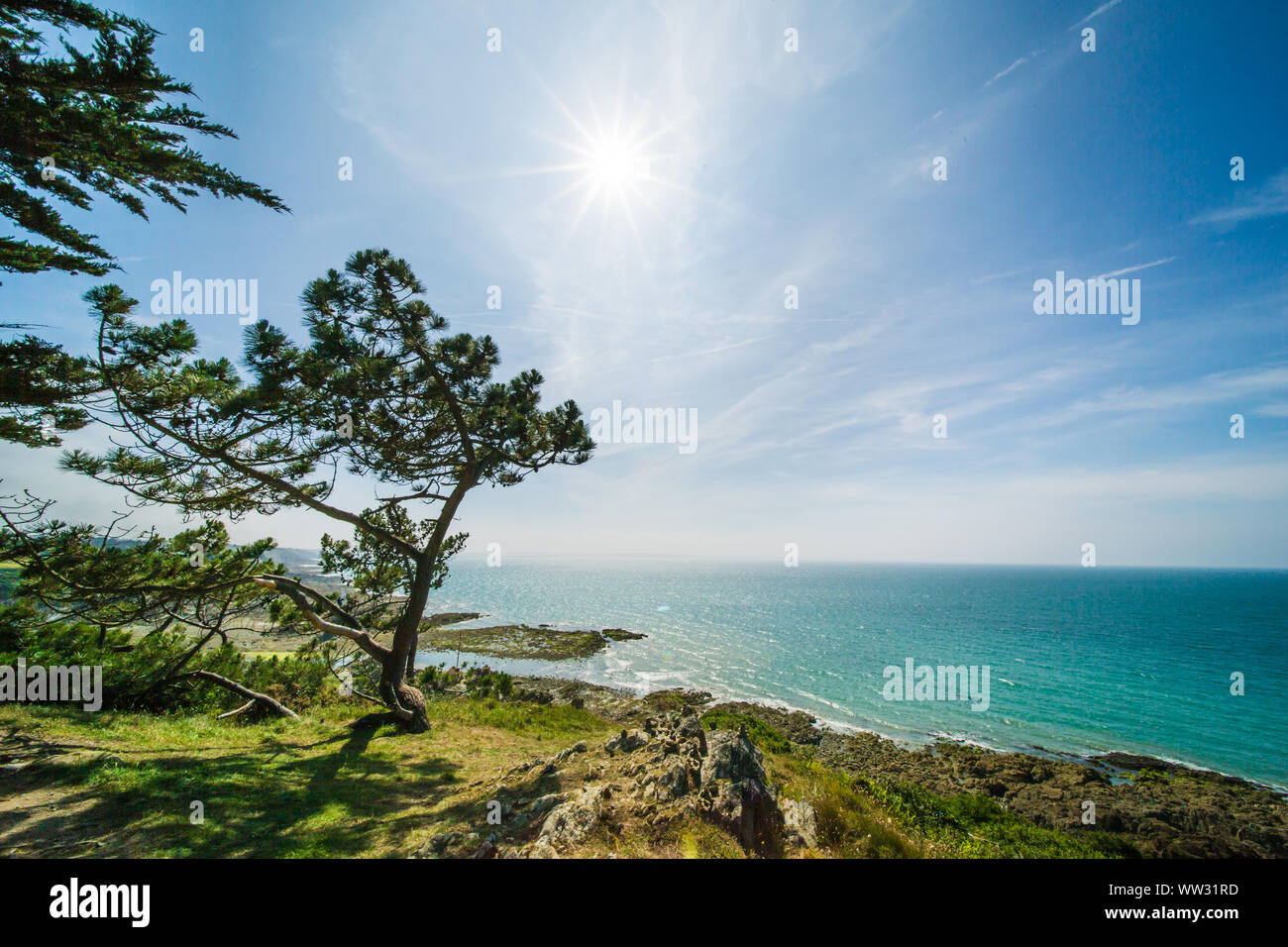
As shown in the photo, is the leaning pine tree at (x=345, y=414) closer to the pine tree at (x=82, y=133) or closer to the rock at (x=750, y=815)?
the pine tree at (x=82, y=133)

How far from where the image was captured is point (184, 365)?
24.9 feet

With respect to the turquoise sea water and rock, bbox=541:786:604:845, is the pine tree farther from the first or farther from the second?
the turquoise sea water

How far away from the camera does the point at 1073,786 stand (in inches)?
807

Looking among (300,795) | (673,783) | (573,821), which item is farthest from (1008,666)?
(300,795)

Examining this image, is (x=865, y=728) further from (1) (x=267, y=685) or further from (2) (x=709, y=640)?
(1) (x=267, y=685)

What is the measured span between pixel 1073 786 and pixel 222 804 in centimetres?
3185

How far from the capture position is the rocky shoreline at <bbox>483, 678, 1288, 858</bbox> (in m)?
15.3

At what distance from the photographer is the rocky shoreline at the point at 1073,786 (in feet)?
50.3

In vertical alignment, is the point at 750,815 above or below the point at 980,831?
above

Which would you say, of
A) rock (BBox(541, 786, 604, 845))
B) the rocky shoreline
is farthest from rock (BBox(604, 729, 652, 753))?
rock (BBox(541, 786, 604, 845))

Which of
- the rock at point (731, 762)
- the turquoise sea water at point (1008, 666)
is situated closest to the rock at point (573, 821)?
the rock at point (731, 762)

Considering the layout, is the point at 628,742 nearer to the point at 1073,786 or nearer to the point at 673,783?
the point at 673,783

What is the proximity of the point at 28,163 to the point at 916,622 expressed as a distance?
8354 centimetres
